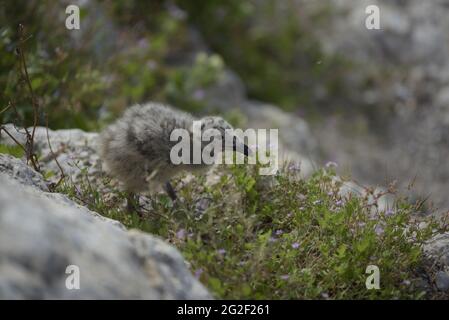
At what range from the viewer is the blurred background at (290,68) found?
7.83 meters

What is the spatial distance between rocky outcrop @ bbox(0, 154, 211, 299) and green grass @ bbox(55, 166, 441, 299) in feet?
1.34

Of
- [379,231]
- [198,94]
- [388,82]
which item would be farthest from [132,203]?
[388,82]

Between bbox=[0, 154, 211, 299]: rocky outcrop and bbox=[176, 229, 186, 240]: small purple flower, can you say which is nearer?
bbox=[0, 154, 211, 299]: rocky outcrop

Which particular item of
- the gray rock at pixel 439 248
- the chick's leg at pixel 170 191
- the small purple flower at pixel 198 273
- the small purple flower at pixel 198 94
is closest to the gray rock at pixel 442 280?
the gray rock at pixel 439 248

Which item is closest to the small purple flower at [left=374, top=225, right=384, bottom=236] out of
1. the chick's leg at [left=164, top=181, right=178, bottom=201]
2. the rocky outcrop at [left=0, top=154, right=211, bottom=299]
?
the rocky outcrop at [left=0, top=154, right=211, bottom=299]

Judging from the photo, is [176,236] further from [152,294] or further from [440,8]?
[440,8]

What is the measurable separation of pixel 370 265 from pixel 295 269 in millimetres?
536

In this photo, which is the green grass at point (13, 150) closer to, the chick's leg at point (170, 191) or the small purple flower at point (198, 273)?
the chick's leg at point (170, 191)

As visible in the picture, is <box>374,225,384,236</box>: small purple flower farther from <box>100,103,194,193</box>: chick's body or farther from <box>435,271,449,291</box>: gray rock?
<box>100,103,194,193</box>: chick's body

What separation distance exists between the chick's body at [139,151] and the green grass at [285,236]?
0.23 m

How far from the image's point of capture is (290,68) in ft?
37.4

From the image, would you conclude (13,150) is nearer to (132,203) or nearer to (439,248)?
(132,203)

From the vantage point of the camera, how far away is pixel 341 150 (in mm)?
10234

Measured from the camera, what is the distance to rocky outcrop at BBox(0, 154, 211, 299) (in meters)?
2.47
